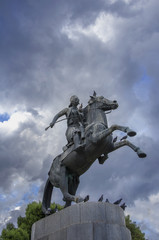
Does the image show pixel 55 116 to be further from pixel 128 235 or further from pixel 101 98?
pixel 128 235

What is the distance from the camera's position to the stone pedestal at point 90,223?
8.90 metres

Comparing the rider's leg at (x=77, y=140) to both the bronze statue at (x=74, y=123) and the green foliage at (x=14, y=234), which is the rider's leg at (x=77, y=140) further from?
the green foliage at (x=14, y=234)

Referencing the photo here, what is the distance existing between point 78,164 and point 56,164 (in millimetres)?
1123

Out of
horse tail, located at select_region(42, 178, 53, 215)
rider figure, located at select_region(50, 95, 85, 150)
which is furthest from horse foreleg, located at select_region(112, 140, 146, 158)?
horse tail, located at select_region(42, 178, 53, 215)

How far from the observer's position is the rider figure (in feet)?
38.5

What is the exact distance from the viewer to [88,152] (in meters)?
11.4

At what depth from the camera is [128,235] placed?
9.43 metres

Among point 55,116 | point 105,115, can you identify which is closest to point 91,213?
point 105,115

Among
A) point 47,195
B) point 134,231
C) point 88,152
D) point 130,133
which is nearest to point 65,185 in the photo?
point 47,195

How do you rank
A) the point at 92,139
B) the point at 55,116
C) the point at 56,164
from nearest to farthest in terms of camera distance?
1. the point at 92,139
2. the point at 56,164
3. the point at 55,116

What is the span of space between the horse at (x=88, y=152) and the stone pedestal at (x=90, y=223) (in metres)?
1.02

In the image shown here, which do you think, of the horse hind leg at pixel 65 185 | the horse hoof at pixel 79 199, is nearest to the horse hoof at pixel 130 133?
the horse hoof at pixel 79 199

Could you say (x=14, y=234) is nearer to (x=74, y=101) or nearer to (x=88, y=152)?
(x=74, y=101)

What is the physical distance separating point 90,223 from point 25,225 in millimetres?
20931
